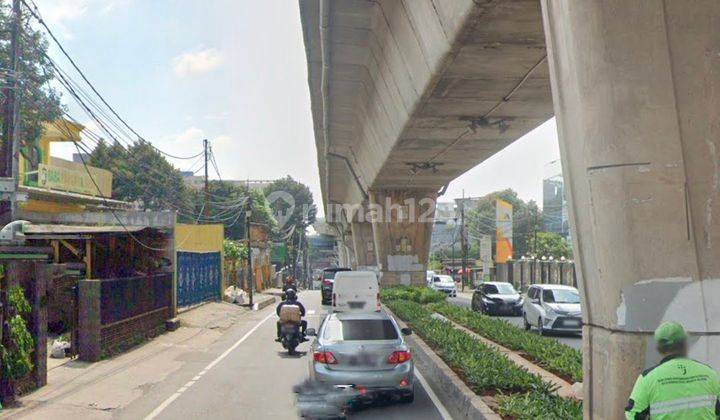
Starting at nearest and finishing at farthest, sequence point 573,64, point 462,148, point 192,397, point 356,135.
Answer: point 573,64 < point 192,397 < point 462,148 < point 356,135

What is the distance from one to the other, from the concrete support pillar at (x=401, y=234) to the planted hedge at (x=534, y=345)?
40.6ft

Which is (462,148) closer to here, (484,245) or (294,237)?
(484,245)

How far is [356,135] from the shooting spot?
25281mm

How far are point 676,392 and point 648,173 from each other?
243 cm

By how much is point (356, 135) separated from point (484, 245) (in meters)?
40.0

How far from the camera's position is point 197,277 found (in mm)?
29219

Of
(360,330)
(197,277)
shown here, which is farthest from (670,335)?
(197,277)

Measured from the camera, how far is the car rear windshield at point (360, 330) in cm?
1053

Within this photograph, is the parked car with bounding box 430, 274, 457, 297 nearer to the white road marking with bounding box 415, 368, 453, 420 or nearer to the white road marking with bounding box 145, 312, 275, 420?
the white road marking with bounding box 145, 312, 275, 420

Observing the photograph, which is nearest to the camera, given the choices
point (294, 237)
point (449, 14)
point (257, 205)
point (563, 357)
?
point (449, 14)

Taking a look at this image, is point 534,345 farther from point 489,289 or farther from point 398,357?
point 489,289

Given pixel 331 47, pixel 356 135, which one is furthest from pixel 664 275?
pixel 356 135

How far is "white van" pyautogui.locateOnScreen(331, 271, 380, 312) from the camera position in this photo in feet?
80.4

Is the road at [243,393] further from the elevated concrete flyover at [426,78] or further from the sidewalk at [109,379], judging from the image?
the elevated concrete flyover at [426,78]
